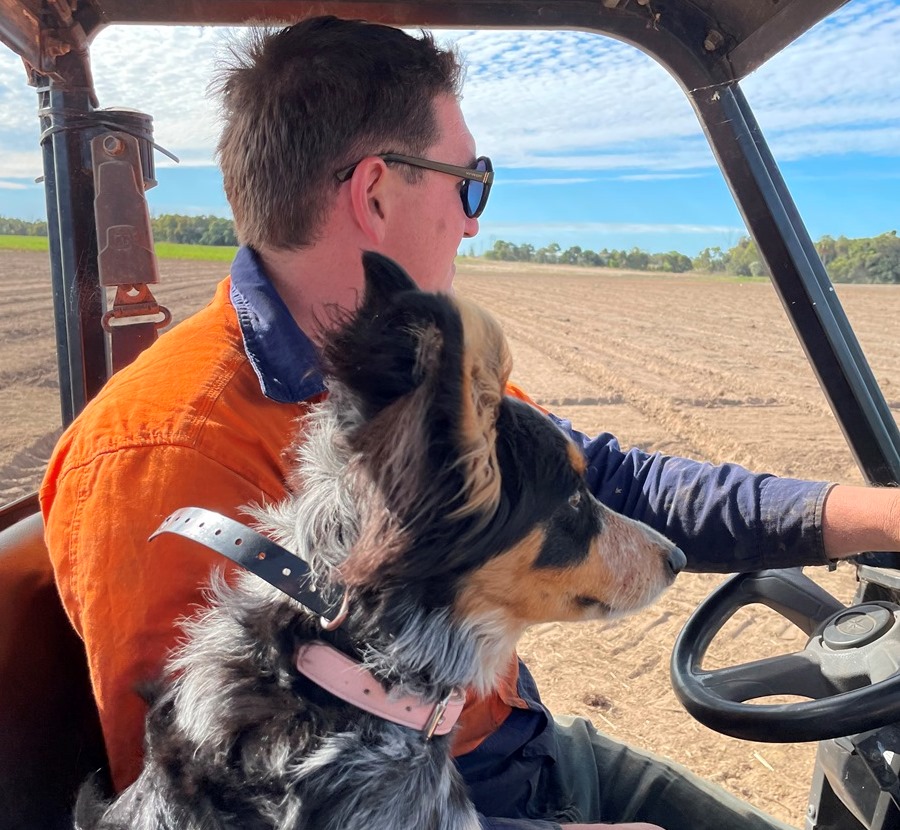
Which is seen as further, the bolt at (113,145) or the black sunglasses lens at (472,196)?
the bolt at (113,145)

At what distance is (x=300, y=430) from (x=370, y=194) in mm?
742

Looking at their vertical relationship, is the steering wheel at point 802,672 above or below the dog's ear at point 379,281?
below

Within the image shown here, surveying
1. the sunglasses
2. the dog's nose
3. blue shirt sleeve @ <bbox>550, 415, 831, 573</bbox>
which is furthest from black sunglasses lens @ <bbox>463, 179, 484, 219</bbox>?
the dog's nose

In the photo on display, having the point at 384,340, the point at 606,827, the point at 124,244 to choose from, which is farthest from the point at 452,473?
the point at 124,244

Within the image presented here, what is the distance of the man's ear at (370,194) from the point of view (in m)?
2.22

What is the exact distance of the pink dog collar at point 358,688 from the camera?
1560 millimetres

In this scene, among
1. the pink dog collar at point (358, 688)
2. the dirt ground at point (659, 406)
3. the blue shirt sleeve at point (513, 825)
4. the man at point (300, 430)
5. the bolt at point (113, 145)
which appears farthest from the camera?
the dirt ground at point (659, 406)

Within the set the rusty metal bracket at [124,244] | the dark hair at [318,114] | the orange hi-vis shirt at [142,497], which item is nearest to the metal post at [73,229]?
the rusty metal bracket at [124,244]

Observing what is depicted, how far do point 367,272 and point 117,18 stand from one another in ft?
5.18

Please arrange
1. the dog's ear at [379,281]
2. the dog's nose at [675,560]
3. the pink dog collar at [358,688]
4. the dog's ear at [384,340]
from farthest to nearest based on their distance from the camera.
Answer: the dog's nose at [675,560]
the pink dog collar at [358,688]
the dog's ear at [379,281]
the dog's ear at [384,340]

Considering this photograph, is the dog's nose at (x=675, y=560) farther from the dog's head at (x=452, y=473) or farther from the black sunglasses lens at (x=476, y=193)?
the black sunglasses lens at (x=476, y=193)

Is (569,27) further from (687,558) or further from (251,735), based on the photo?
(251,735)

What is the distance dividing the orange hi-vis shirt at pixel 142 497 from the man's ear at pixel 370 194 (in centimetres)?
57


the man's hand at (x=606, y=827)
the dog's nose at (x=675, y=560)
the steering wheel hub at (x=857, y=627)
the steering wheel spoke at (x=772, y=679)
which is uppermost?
the dog's nose at (x=675, y=560)
